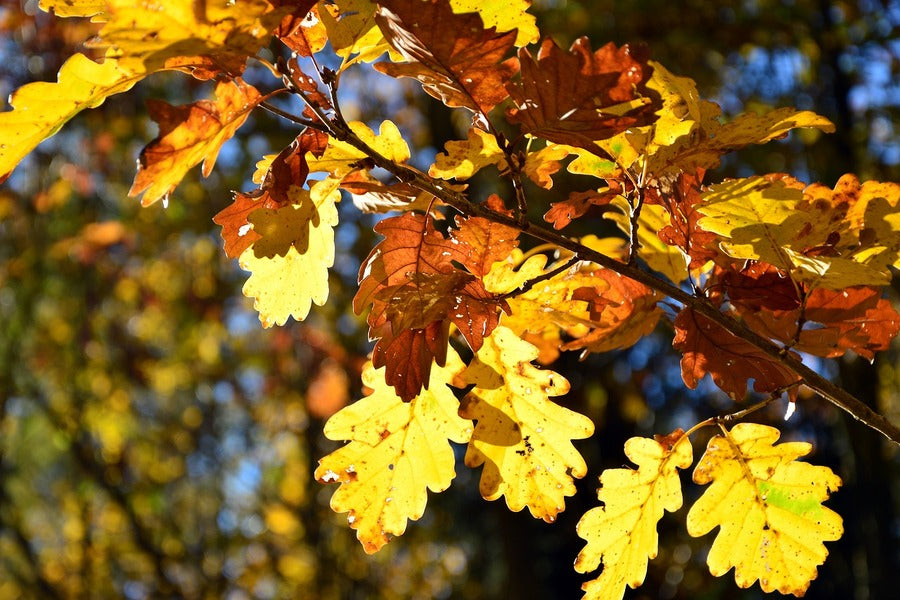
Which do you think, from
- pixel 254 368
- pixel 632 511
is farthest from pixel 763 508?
pixel 254 368

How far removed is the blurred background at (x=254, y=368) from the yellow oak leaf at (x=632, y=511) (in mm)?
3213

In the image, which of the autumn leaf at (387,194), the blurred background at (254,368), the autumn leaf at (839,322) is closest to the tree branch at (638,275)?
the autumn leaf at (387,194)

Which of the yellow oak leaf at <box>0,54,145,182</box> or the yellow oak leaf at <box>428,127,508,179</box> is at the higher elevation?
the yellow oak leaf at <box>0,54,145,182</box>

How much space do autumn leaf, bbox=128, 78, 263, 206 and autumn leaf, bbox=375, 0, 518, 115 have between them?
5.2 inches

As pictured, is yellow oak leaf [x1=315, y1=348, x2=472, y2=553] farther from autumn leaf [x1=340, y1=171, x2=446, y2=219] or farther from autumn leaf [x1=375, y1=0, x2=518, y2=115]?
autumn leaf [x1=375, y1=0, x2=518, y2=115]

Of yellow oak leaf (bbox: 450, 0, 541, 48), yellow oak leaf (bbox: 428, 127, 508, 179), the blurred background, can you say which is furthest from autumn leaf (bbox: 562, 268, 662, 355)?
the blurred background

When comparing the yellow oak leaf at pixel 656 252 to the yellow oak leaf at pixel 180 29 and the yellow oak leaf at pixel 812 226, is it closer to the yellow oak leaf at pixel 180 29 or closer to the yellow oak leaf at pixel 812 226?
the yellow oak leaf at pixel 812 226

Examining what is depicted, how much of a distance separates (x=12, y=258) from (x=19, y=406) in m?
1.16

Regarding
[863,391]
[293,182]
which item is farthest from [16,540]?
[293,182]

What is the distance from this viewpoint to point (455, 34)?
0.68 m

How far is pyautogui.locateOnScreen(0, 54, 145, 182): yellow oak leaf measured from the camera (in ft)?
2.18

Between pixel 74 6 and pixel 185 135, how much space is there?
209 millimetres

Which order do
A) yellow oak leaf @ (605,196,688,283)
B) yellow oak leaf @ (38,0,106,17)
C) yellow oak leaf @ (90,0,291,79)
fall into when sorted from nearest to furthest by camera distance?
yellow oak leaf @ (90,0,291,79) < yellow oak leaf @ (38,0,106,17) < yellow oak leaf @ (605,196,688,283)

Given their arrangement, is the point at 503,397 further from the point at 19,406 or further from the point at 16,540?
the point at 19,406
